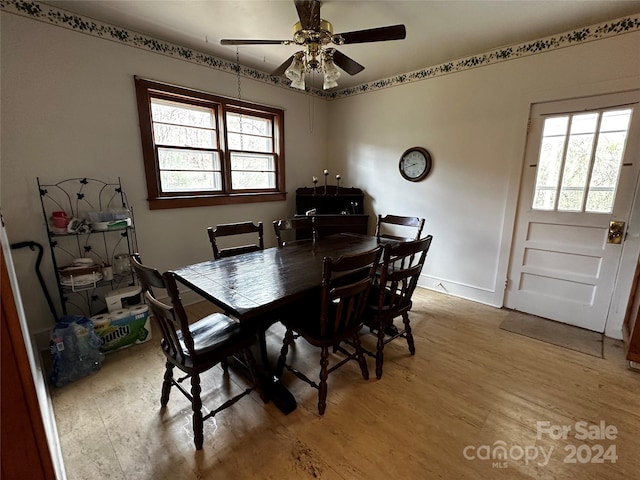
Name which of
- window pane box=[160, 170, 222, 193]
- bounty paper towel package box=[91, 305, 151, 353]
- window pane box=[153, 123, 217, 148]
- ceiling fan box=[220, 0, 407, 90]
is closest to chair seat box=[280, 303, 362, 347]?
bounty paper towel package box=[91, 305, 151, 353]

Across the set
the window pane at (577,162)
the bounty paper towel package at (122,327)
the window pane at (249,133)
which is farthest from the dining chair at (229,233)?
the window pane at (577,162)

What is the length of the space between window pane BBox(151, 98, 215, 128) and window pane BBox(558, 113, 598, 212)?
3.51m

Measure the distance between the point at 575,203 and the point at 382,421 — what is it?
101 inches

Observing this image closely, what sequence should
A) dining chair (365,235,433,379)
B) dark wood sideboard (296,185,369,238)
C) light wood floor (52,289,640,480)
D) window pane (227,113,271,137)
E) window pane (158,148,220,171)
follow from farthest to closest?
1. dark wood sideboard (296,185,369,238)
2. window pane (227,113,271,137)
3. window pane (158,148,220,171)
4. dining chair (365,235,433,379)
5. light wood floor (52,289,640,480)

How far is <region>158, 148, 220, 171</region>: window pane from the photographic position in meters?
2.84

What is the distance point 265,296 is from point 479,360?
179 centimetres

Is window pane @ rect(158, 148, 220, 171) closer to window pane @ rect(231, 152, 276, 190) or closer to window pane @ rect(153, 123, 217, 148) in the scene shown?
window pane @ rect(153, 123, 217, 148)

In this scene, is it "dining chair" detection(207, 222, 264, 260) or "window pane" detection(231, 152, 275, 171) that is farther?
"window pane" detection(231, 152, 275, 171)

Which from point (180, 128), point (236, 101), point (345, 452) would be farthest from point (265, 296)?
point (236, 101)

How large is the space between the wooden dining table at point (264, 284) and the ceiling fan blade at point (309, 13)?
1.51 metres

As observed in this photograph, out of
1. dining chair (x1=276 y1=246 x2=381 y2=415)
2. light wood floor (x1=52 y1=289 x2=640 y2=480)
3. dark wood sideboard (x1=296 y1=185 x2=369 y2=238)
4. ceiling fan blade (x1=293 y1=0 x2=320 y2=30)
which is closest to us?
→ light wood floor (x1=52 y1=289 x2=640 y2=480)

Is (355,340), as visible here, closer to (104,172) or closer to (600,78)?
(104,172)

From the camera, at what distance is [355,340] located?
6.19 ft

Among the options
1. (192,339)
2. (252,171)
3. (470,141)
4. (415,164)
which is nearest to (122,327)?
(192,339)
